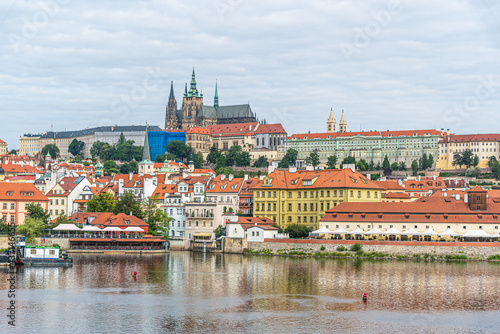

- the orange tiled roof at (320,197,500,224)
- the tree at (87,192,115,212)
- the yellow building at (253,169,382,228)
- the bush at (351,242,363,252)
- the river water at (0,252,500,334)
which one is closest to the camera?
the river water at (0,252,500,334)

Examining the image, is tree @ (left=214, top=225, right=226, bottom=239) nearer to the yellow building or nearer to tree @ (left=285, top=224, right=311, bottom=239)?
tree @ (left=285, top=224, right=311, bottom=239)

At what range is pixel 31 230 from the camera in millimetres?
82375

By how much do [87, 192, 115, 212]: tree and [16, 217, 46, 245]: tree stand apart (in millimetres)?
10914

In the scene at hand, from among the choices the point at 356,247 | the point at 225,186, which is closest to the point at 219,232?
the point at 225,186

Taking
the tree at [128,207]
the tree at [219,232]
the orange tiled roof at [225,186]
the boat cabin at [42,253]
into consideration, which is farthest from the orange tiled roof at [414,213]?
the boat cabin at [42,253]

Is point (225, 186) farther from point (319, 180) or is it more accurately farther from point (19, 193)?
point (19, 193)

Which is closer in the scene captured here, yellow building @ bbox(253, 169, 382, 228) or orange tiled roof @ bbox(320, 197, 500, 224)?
orange tiled roof @ bbox(320, 197, 500, 224)

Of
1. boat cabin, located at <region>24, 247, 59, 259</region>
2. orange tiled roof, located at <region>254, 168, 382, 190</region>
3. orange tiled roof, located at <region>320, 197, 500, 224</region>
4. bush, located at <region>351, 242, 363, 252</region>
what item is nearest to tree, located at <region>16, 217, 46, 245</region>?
boat cabin, located at <region>24, 247, 59, 259</region>

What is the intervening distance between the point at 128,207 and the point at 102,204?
4.89 meters

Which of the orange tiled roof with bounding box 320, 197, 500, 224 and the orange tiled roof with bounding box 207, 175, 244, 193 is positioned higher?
the orange tiled roof with bounding box 207, 175, 244, 193

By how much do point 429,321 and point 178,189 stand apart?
62.9 meters

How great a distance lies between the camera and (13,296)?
4962 cm

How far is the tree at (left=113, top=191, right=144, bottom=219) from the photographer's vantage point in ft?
303

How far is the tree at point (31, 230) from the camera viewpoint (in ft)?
270
